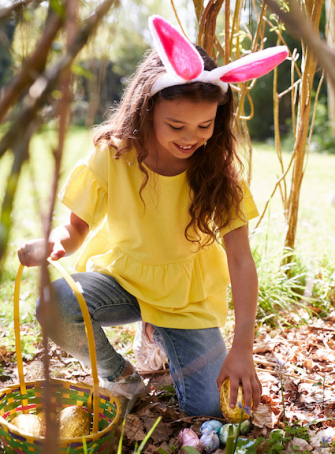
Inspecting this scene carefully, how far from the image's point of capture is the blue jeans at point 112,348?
161cm

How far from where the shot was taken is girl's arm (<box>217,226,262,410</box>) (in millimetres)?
1388

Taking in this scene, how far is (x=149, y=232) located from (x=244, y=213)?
387 millimetres

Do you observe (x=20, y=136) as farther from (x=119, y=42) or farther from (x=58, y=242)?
(x=119, y=42)

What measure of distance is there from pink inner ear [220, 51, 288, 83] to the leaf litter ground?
1.03 metres

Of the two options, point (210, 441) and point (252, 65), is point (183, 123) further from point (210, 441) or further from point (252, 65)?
point (210, 441)

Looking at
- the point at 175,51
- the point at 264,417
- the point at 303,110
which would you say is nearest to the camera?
the point at 175,51

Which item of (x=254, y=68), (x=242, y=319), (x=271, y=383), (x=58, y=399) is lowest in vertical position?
(x=271, y=383)

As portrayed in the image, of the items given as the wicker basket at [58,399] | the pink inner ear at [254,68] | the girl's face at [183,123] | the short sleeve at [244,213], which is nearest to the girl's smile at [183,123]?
the girl's face at [183,123]

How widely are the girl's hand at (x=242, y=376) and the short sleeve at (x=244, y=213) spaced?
472mm

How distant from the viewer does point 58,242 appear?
150 cm

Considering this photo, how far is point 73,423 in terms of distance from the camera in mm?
1319

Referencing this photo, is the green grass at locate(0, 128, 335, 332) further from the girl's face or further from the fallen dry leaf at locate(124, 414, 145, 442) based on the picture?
the fallen dry leaf at locate(124, 414, 145, 442)

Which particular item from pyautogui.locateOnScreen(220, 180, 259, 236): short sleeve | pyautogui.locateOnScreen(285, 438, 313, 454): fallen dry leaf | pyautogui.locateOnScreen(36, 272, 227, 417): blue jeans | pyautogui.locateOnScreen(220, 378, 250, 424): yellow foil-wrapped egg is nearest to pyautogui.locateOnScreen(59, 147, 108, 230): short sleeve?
pyautogui.locateOnScreen(36, 272, 227, 417): blue jeans

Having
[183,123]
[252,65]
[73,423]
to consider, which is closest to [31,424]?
[73,423]
